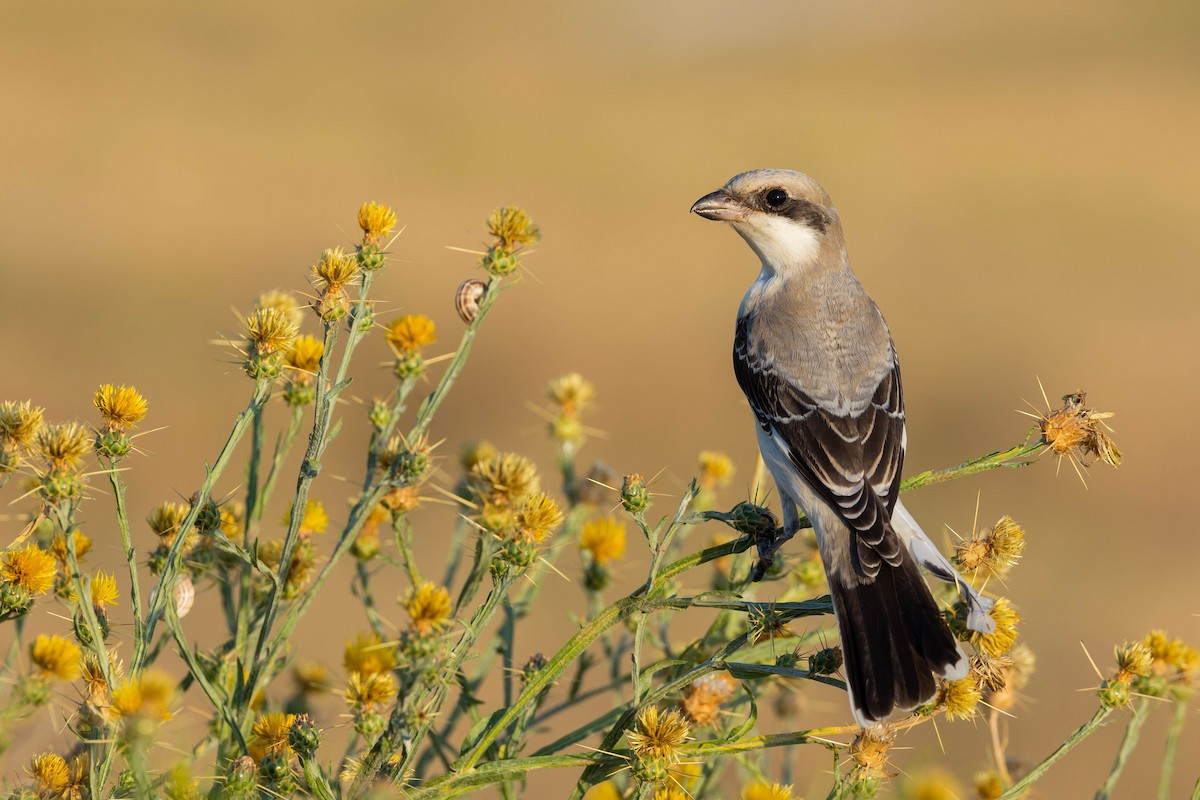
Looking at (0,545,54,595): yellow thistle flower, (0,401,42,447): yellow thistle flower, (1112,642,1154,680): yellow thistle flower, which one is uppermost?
(0,401,42,447): yellow thistle flower

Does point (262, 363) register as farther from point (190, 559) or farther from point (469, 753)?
point (469, 753)

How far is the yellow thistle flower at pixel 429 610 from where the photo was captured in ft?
8.47

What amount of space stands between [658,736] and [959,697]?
815 mm

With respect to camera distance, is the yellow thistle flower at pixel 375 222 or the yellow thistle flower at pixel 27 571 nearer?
the yellow thistle flower at pixel 27 571

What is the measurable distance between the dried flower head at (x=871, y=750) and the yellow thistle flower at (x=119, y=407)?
1908mm

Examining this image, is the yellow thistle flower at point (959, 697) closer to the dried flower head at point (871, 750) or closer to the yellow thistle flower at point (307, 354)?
the dried flower head at point (871, 750)

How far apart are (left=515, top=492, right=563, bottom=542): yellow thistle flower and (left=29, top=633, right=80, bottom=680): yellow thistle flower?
1.19 meters

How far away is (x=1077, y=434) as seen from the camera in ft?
10.7

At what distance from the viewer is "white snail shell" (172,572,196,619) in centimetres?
311

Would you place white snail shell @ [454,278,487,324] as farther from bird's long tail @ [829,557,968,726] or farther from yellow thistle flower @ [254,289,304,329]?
bird's long tail @ [829,557,968,726]

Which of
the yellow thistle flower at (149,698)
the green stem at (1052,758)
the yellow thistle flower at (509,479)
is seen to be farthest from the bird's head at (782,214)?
the yellow thistle flower at (149,698)

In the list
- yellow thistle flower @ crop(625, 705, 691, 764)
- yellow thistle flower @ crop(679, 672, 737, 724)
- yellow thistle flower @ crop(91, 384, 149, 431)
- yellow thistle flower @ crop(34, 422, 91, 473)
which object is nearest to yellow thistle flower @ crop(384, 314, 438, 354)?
yellow thistle flower @ crop(91, 384, 149, 431)

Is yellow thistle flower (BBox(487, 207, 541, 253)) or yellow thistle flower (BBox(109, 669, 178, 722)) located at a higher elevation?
yellow thistle flower (BBox(487, 207, 541, 253))

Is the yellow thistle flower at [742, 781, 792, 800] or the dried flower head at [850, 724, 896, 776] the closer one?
the yellow thistle flower at [742, 781, 792, 800]
